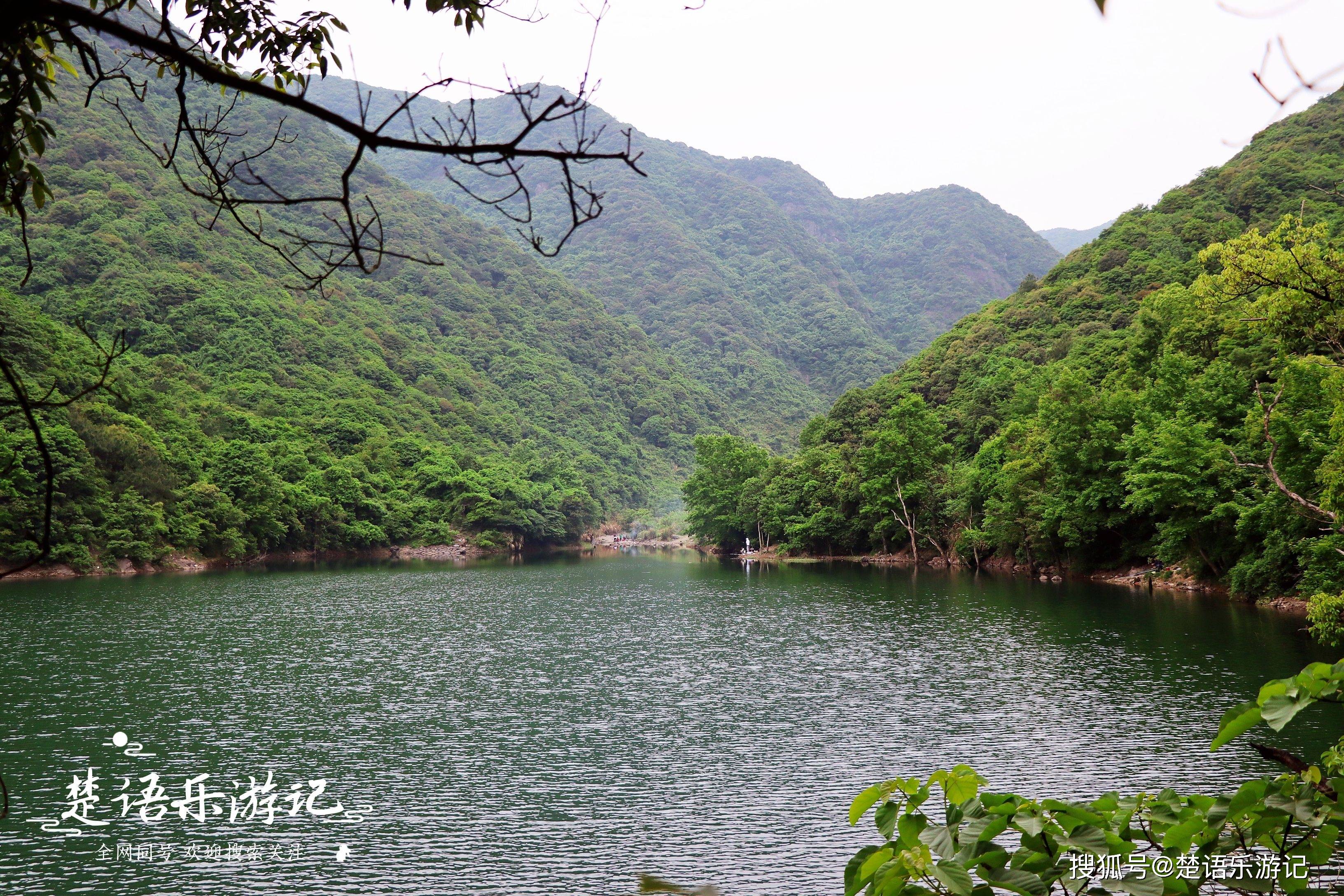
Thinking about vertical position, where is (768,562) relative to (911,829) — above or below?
below

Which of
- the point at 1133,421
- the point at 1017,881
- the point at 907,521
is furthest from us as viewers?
the point at 907,521

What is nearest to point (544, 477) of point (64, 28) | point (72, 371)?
point (72, 371)

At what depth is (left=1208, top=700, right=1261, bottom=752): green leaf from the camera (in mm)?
2662

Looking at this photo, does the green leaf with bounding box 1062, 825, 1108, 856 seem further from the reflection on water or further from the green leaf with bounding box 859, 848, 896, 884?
the reflection on water

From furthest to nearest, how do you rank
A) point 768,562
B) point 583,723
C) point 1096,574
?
point 768,562 < point 1096,574 < point 583,723

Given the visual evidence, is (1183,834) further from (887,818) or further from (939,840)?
(887,818)

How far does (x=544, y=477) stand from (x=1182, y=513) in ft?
275

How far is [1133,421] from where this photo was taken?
44.3 m

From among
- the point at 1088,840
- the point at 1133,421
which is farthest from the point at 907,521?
the point at 1088,840

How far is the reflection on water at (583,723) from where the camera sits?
1318 centimetres

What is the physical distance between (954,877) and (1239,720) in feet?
3.16

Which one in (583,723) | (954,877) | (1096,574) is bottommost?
(583,723)

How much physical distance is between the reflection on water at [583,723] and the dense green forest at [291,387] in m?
11.7

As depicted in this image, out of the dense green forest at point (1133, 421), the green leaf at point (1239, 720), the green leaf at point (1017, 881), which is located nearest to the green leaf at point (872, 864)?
the green leaf at point (1017, 881)
